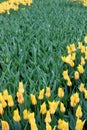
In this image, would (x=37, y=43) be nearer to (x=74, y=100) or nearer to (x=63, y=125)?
(x=74, y=100)

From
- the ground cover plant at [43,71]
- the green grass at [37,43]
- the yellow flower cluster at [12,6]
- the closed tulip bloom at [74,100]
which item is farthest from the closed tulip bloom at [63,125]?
the yellow flower cluster at [12,6]

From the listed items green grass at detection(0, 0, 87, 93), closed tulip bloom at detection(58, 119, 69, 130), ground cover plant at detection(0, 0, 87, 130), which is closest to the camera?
closed tulip bloom at detection(58, 119, 69, 130)

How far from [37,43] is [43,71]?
2.93 feet

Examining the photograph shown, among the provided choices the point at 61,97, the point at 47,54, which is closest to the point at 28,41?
the point at 47,54

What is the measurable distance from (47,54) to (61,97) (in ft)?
→ 4.04

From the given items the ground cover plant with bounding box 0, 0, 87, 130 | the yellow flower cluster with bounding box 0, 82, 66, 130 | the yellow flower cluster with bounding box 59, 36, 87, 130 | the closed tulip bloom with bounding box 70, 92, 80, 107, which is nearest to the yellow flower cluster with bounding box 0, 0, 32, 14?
the ground cover plant with bounding box 0, 0, 87, 130

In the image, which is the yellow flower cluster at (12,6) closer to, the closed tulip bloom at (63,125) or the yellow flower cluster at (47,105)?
the yellow flower cluster at (47,105)

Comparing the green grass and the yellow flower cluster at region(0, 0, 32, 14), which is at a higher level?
the yellow flower cluster at region(0, 0, 32, 14)

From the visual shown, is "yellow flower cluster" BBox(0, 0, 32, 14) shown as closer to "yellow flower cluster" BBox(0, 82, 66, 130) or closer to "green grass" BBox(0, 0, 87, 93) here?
"green grass" BBox(0, 0, 87, 93)

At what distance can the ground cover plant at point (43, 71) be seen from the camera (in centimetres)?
239

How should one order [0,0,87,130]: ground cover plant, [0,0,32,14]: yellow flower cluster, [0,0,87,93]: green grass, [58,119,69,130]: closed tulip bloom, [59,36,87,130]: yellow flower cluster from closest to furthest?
[58,119,69,130]: closed tulip bloom < [0,0,87,130]: ground cover plant < [59,36,87,130]: yellow flower cluster < [0,0,87,93]: green grass < [0,0,32,14]: yellow flower cluster

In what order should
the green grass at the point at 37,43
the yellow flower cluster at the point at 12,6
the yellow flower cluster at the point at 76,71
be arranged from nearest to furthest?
the yellow flower cluster at the point at 76,71 → the green grass at the point at 37,43 → the yellow flower cluster at the point at 12,6

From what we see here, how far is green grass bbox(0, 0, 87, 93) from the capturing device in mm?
3141

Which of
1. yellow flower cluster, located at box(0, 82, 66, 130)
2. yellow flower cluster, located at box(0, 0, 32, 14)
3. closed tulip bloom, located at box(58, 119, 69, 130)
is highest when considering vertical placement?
yellow flower cluster, located at box(0, 0, 32, 14)
